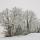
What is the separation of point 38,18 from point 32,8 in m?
0.20

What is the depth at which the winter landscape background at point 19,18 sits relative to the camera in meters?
1.35

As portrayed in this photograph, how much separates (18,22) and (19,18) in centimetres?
7

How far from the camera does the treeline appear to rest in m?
1.36

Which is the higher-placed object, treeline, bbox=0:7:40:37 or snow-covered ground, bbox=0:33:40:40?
treeline, bbox=0:7:40:37

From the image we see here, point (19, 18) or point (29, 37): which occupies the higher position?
point (19, 18)

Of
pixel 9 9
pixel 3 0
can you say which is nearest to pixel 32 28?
pixel 9 9

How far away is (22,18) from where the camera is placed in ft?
4.51

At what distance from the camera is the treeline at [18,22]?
4.45 feet

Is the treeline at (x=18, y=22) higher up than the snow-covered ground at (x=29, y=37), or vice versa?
the treeline at (x=18, y=22)

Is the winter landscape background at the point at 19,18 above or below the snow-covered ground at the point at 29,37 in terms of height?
above

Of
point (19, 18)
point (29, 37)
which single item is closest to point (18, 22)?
point (19, 18)

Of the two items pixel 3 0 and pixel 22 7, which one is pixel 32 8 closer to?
pixel 22 7

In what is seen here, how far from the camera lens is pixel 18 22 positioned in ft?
4.49

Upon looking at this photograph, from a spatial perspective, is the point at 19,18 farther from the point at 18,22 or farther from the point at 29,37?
the point at 29,37
